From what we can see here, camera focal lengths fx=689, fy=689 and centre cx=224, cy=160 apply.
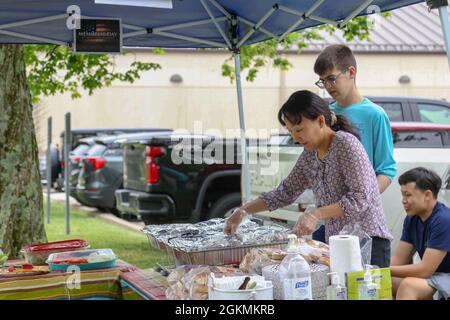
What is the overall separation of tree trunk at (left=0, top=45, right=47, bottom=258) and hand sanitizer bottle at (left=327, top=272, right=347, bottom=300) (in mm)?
4931

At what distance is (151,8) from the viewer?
15.5 ft

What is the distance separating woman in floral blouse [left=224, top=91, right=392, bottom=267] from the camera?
2.96 m

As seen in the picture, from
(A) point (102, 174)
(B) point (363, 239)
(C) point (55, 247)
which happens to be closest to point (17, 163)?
(C) point (55, 247)

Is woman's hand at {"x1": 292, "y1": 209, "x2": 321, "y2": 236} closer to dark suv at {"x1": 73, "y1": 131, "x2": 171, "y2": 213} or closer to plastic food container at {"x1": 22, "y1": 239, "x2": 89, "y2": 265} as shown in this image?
plastic food container at {"x1": 22, "y1": 239, "x2": 89, "y2": 265}

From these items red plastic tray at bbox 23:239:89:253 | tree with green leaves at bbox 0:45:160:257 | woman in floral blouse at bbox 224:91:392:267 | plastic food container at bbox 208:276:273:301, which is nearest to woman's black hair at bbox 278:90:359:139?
woman in floral blouse at bbox 224:91:392:267

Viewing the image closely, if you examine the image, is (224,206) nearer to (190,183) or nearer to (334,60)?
(190,183)

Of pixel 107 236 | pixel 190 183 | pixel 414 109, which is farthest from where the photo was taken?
pixel 107 236

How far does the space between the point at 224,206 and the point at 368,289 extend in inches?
271

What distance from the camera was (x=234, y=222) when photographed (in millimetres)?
3340

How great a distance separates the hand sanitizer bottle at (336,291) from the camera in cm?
240

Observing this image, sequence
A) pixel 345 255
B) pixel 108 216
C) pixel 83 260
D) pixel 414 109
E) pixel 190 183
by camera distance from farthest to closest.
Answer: pixel 108 216 → pixel 190 183 → pixel 414 109 → pixel 83 260 → pixel 345 255
